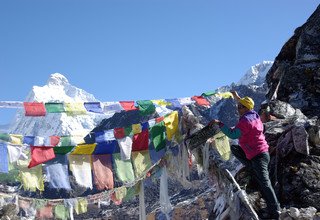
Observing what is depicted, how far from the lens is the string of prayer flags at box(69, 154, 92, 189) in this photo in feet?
45.9

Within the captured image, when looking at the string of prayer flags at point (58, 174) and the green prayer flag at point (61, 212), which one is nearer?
the string of prayer flags at point (58, 174)

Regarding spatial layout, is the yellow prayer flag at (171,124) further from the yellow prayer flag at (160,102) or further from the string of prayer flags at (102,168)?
the yellow prayer flag at (160,102)

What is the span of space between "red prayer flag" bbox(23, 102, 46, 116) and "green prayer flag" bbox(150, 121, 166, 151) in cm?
679

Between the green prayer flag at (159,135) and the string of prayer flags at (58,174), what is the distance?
4802 millimetres

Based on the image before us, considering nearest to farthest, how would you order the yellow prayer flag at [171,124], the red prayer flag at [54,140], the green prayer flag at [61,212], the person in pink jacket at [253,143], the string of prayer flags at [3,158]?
the person in pink jacket at [253,143]
the yellow prayer flag at [171,124]
the string of prayer flags at [3,158]
the green prayer flag at [61,212]
the red prayer flag at [54,140]

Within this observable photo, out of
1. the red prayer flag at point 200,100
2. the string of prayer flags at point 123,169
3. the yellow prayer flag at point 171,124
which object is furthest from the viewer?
the red prayer flag at point 200,100

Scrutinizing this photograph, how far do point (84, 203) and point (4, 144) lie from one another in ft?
16.3

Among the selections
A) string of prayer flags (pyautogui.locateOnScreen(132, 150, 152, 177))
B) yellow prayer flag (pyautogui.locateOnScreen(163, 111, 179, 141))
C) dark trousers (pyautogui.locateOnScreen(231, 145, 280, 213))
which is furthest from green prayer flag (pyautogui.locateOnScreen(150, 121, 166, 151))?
dark trousers (pyautogui.locateOnScreen(231, 145, 280, 213))

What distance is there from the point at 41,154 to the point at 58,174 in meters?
1.25

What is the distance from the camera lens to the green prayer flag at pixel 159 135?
36.9 ft

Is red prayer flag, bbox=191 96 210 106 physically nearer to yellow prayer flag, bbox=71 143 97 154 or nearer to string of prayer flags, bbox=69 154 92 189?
yellow prayer flag, bbox=71 143 97 154

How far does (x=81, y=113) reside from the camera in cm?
1742

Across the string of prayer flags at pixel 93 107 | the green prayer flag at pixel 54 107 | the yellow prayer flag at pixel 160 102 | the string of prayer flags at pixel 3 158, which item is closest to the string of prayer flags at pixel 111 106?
the string of prayer flags at pixel 93 107

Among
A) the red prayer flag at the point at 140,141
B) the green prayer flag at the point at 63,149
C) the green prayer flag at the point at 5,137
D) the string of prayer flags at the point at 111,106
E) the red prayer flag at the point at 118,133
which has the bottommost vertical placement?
the red prayer flag at the point at 140,141
